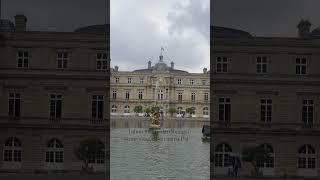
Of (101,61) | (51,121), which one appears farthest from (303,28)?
(51,121)

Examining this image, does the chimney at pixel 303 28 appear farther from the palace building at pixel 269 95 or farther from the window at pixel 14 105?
the window at pixel 14 105

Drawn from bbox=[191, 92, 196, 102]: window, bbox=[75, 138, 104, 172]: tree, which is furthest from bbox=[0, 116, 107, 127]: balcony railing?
bbox=[191, 92, 196, 102]: window

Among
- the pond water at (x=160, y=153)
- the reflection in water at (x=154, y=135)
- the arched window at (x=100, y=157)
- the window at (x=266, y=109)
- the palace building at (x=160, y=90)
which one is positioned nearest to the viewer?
the window at (x=266, y=109)

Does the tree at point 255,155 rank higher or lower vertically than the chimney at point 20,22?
lower

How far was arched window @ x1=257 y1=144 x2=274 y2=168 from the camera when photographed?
645 inches

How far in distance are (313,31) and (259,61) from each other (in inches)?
75.3

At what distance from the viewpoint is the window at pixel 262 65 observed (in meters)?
→ 16.3

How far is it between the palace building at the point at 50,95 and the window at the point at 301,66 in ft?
19.4

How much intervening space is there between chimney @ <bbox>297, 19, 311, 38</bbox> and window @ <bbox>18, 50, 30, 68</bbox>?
28.2 feet

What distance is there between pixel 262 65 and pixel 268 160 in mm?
2987

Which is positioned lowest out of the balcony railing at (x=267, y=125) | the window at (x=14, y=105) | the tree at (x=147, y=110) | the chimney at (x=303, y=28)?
the balcony railing at (x=267, y=125)

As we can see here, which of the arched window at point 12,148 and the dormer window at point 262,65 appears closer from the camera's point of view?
the dormer window at point 262,65

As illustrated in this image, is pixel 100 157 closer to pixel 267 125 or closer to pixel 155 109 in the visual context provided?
pixel 155 109

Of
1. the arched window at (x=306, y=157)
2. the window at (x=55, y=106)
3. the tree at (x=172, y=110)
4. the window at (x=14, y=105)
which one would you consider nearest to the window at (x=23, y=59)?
the window at (x=14, y=105)
